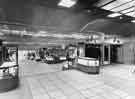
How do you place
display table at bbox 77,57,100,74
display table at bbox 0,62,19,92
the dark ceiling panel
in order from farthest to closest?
the dark ceiling panel
display table at bbox 77,57,100,74
display table at bbox 0,62,19,92

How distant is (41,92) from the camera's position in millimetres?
3383

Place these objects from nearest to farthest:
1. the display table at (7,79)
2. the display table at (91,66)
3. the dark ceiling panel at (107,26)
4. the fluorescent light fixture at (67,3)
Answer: the fluorescent light fixture at (67,3) < the display table at (7,79) < the display table at (91,66) < the dark ceiling panel at (107,26)

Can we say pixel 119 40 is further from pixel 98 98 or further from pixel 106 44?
pixel 98 98

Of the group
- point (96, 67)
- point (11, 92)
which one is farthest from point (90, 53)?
point (11, 92)

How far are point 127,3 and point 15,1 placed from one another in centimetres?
406

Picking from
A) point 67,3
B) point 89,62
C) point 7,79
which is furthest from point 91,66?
point 7,79

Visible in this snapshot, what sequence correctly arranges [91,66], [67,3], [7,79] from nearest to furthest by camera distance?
[67,3] < [7,79] < [91,66]

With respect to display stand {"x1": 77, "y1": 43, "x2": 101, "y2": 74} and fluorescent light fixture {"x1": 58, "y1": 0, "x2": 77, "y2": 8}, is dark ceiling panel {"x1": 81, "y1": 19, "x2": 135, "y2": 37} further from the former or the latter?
fluorescent light fixture {"x1": 58, "y1": 0, "x2": 77, "y2": 8}

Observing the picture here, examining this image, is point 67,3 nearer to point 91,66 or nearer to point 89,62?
point 89,62

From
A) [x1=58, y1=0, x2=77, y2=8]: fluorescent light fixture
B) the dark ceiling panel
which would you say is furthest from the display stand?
[x1=58, y1=0, x2=77, y2=8]: fluorescent light fixture

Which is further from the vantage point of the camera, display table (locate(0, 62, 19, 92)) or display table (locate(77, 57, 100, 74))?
display table (locate(77, 57, 100, 74))

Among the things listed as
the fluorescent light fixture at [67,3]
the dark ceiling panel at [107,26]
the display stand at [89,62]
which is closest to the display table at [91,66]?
the display stand at [89,62]

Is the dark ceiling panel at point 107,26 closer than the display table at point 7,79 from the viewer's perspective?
No

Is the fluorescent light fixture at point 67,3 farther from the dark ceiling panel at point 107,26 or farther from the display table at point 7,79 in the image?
the display table at point 7,79
